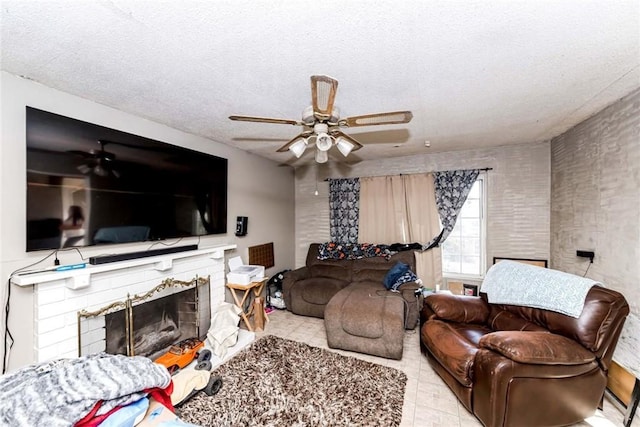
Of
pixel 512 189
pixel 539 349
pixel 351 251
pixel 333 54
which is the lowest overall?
pixel 539 349

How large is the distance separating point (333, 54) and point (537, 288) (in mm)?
2343

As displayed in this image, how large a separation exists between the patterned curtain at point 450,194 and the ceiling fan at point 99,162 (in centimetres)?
389

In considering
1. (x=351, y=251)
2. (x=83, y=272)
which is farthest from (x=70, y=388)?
(x=351, y=251)

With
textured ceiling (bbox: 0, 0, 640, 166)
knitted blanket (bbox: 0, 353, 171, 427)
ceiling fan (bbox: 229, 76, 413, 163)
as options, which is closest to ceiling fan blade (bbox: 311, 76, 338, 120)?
ceiling fan (bbox: 229, 76, 413, 163)

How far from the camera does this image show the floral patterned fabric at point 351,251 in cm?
402

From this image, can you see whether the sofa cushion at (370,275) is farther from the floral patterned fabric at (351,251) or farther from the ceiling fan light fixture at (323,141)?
the ceiling fan light fixture at (323,141)

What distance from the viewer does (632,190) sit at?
6.47ft

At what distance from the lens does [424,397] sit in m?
2.03

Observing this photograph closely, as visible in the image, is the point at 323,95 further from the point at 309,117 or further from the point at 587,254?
the point at 587,254

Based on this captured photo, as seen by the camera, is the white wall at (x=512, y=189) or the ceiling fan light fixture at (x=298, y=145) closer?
the ceiling fan light fixture at (x=298, y=145)

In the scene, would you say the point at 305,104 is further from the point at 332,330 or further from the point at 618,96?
the point at 618,96

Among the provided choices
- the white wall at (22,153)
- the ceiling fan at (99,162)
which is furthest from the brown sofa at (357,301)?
the ceiling fan at (99,162)

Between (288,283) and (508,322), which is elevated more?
(508,322)

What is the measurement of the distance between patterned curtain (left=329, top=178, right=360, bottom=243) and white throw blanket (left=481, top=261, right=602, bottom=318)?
224 centimetres
